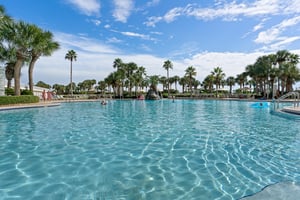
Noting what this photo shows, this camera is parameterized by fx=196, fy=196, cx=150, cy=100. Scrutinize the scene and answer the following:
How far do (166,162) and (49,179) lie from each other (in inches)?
107

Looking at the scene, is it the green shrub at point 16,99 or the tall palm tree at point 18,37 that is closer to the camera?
the green shrub at point 16,99

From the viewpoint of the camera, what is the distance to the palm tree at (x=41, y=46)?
23.8 m

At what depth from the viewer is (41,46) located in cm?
2408

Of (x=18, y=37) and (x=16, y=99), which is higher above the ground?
(x=18, y=37)

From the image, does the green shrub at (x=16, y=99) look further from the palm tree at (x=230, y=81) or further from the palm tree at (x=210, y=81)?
the palm tree at (x=230, y=81)

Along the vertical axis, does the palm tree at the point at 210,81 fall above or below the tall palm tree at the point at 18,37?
below

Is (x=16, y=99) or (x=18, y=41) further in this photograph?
(x=18, y=41)

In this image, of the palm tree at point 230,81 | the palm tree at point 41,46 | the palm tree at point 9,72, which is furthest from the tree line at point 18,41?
the palm tree at point 230,81

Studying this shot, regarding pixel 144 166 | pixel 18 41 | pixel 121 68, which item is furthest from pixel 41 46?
pixel 121 68

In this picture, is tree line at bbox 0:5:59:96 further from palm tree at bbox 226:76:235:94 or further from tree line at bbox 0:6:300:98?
palm tree at bbox 226:76:235:94

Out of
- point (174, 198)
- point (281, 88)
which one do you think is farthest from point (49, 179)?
point (281, 88)

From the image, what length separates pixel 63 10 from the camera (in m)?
18.3

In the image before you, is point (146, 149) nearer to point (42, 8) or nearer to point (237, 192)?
point (237, 192)

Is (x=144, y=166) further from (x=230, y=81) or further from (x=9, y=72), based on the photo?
(x=230, y=81)
